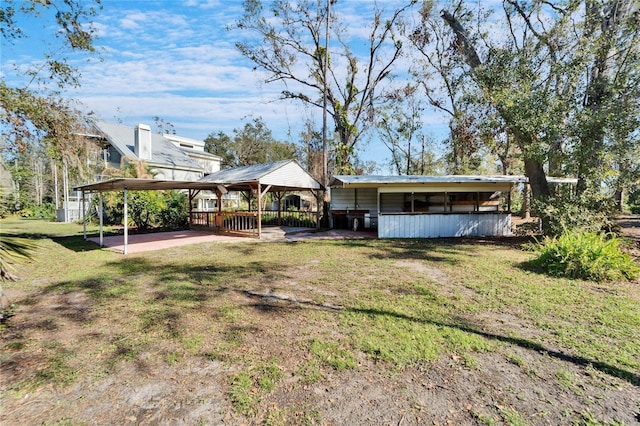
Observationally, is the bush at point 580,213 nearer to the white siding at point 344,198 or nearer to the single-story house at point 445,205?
the single-story house at point 445,205

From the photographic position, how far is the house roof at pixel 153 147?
2267 centimetres

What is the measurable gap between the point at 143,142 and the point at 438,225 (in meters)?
21.2

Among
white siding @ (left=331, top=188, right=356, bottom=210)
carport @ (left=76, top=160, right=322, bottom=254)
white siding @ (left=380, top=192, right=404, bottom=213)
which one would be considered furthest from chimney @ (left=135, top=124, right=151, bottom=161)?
white siding @ (left=380, top=192, right=404, bottom=213)

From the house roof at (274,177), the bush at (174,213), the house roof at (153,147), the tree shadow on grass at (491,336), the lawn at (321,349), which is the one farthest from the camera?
the house roof at (153,147)

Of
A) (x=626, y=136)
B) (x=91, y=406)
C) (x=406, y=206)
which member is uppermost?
(x=626, y=136)

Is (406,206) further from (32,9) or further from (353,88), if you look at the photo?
(32,9)

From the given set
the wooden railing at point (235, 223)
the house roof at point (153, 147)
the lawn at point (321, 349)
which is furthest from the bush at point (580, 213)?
the house roof at point (153, 147)

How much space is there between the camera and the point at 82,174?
11.5 metres

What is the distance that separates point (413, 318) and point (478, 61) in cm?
1158

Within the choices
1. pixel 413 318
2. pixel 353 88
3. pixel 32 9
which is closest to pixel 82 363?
pixel 413 318

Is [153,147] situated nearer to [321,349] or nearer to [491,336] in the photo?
[321,349]

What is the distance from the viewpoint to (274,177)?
528 inches

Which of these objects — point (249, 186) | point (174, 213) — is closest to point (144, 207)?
point (174, 213)

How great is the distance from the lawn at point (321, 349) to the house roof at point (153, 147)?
18.6 metres
